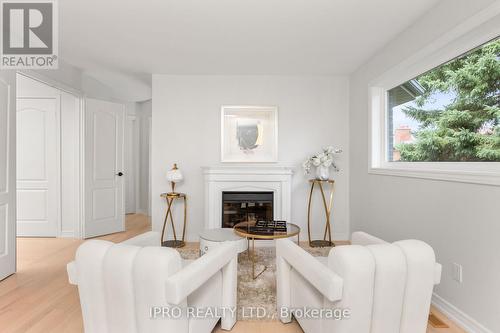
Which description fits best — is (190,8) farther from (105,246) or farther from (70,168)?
(70,168)

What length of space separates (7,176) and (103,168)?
68.3 inches

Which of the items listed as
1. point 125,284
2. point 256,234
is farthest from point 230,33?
point 125,284

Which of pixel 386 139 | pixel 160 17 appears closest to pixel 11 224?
pixel 160 17

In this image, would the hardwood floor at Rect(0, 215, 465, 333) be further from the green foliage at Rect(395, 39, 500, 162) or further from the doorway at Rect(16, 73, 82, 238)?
the green foliage at Rect(395, 39, 500, 162)

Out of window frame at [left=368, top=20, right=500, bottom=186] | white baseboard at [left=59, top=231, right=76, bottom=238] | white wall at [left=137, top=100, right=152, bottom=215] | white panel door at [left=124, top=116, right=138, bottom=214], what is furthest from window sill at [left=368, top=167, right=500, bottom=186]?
white panel door at [left=124, top=116, right=138, bottom=214]

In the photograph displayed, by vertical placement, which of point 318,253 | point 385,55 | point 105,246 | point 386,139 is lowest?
point 318,253

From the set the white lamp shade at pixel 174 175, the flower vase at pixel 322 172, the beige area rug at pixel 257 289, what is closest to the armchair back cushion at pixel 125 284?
the beige area rug at pixel 257 289

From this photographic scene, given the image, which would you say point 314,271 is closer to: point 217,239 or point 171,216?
point 217,239

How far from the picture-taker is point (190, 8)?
2410mm

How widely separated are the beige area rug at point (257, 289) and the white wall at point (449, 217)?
1362mm

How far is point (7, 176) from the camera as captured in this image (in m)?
2.84

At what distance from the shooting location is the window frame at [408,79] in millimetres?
1938

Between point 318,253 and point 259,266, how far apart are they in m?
0.95

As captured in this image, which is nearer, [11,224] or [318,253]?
[11,224]
